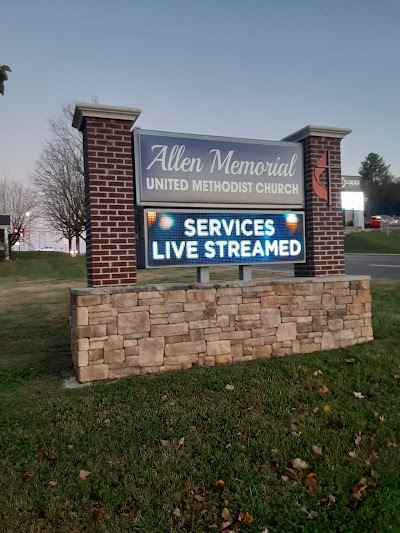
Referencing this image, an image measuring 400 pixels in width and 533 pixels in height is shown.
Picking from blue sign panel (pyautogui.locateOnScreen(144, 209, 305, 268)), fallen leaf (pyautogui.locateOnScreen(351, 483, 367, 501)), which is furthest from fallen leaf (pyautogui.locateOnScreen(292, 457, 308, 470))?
blue sign panel (pyautogui.locateOnScreen(144, 209, 305, 268))

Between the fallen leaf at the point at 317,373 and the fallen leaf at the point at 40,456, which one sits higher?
the fallen leaf at the point at 317,373

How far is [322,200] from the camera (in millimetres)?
7359

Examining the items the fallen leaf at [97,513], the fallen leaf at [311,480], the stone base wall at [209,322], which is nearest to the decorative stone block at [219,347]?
the stone base wall at [209,322]

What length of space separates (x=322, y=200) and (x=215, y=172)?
199 cm

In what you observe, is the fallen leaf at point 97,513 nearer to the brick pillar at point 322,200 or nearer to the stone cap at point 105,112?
the stone cap at point 105,112

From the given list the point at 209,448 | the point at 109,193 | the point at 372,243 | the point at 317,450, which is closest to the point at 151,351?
the point at 209,448

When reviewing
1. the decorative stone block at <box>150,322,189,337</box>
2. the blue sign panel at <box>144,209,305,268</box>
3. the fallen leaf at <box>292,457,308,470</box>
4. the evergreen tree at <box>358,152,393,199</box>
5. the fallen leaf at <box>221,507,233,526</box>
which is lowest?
the fallen leaf at <box>221,507,233,526</box>

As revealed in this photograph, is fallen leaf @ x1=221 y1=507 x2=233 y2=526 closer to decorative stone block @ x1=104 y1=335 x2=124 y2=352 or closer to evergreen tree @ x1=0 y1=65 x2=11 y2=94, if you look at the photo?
decorative stone block @ x1=104 y1=335 x2=124 y2=352

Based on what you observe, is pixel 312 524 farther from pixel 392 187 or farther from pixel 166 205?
pixel 392 187

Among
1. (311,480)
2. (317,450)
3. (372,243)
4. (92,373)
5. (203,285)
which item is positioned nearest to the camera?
(311,480)

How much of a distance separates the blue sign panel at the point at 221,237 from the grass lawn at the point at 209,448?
1.64 metres

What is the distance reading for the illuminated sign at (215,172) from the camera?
6.32 metres

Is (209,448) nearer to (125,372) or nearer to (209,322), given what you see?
(125,372)

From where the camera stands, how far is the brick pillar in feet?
23.9
